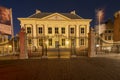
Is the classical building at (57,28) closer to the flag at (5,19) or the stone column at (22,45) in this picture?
the flag at (5,19)

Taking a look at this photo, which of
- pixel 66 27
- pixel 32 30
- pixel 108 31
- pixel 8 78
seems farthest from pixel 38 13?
pixel 8 78

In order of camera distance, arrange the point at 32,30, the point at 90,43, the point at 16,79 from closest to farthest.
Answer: the point at 16,79
the point at 90,43
the point at 32,30

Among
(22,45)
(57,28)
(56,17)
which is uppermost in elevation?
(56,17)

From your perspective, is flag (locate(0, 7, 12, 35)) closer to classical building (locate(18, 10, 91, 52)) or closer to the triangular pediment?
classical building (locate(18, 10, 91, 52))

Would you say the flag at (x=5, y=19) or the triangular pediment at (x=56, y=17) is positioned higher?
the triangular pediment at (x=56, y=17)

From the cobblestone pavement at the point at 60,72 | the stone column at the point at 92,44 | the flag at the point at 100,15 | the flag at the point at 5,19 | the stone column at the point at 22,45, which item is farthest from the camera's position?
the flag at the point at 100,15

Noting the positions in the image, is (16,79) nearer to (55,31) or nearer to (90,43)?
(90,43)

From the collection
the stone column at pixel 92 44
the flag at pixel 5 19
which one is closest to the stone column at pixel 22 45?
the flag at pixel 5 19

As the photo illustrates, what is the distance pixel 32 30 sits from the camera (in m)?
30.3

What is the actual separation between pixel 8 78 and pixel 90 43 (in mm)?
9222

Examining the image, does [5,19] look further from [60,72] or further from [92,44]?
[60,72]

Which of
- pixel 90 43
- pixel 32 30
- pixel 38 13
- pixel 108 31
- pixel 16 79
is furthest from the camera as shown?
pixel 108 31

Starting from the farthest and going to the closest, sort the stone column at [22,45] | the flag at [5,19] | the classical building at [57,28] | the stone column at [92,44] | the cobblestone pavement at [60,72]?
the classical building at [57,28]
the flag at [5,19]
the stone column at [92,44]
the stone column at [22,45]
the cobblestone pavement at [60,72]

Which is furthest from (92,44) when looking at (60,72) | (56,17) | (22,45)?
(56,17)
